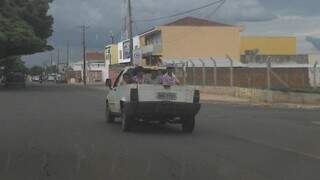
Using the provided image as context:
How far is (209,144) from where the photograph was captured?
1711 centimetres

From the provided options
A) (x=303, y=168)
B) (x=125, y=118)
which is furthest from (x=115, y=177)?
(x=125, y=118)

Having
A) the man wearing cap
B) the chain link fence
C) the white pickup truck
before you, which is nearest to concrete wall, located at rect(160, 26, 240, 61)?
the chain link fence

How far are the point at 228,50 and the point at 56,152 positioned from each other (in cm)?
7739

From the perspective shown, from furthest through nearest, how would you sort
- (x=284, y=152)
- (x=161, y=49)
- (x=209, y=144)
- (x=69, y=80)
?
(x=69, y=80)
(x=161, y=49)
(x=209, y=144)
(x=284, y=152)

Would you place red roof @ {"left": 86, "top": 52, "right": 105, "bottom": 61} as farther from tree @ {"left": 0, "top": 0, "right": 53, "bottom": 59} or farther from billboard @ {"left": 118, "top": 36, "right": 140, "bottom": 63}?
tree @ {"left": 0, "top": 0, "right": 53, "bottom": 59}

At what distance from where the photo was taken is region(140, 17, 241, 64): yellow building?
294 feet

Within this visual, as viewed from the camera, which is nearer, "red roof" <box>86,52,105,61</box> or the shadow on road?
the shadow on road

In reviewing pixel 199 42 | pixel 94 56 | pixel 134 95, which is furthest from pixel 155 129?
pixel 94 56

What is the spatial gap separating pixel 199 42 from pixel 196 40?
485 mm

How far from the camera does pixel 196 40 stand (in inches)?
3578

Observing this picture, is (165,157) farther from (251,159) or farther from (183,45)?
(183,45)

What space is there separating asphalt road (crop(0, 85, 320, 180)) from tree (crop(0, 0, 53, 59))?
43490mm

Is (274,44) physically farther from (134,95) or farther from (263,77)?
(134,95)

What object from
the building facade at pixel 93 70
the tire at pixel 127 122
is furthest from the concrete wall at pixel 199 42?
the tire at pixel 127 122
